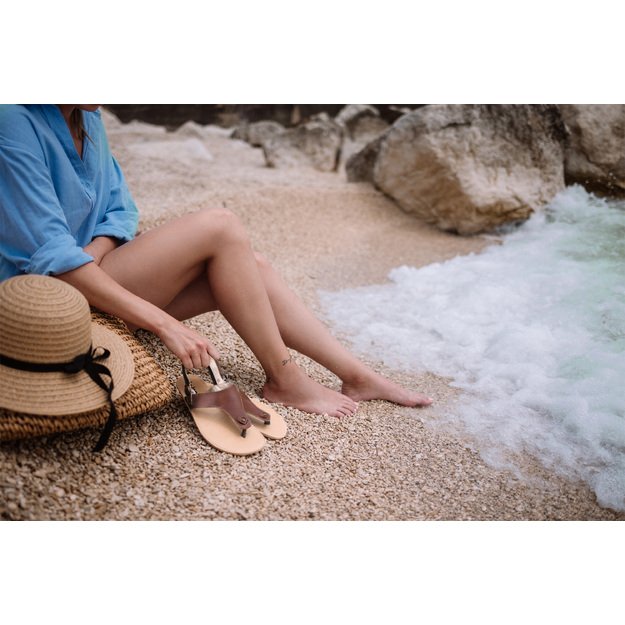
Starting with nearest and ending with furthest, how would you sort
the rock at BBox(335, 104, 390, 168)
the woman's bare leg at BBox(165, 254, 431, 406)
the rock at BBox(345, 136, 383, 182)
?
the woman's bare leg at BBox(165, 254, 431, 406) < the rock at BBox(345, 136, 383, 182) < the rock at BBox(335, 104, 390, 168)

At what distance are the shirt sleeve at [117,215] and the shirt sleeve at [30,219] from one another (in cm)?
34

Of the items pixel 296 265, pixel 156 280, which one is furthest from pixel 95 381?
pixel 296 265

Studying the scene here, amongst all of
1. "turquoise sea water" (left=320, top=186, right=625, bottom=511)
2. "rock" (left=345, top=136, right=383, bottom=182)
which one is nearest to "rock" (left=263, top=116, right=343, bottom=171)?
"rock" (left=345, top=136, right=383, bottom=182)

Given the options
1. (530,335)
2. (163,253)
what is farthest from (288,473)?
(530,335)

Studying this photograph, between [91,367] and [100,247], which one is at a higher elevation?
[100,247]

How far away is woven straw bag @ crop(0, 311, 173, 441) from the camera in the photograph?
57.4 inches

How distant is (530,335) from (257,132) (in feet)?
17.5

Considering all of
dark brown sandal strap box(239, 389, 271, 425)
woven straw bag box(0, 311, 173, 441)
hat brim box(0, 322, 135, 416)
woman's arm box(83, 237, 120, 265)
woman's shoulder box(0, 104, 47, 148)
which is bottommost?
dark brown sandal strap box(239, 389, 271, 425)

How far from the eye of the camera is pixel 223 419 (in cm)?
187

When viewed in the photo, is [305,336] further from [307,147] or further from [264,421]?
[307,147]

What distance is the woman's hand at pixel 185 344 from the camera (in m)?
1.69

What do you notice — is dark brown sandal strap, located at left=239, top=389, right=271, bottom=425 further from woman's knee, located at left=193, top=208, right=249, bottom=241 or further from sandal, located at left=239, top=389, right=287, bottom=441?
woman's knee, located at left=193, top=208, right=249, bottom=241

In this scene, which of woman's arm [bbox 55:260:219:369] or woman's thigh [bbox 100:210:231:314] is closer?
woman's arm [bbox 55:260:219:369]

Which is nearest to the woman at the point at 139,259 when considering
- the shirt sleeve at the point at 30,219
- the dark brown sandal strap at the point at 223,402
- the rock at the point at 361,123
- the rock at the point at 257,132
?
the shirt sleeve at the point at 30,219
